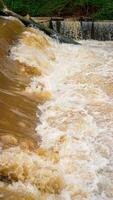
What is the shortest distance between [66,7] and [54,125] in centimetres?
1128

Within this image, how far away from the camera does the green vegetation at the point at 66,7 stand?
1573cm

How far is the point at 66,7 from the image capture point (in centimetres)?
1642

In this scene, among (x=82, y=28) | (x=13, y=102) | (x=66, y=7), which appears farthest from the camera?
(x=66, y=7)

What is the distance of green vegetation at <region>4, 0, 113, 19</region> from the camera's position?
1573cm

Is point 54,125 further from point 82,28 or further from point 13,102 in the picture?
point 82,28

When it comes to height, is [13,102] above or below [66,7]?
below

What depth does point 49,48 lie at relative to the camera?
35.2 feet

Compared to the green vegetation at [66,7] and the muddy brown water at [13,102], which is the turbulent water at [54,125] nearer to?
the muddy brown water at [13,102]

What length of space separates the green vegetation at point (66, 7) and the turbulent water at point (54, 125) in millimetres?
6201

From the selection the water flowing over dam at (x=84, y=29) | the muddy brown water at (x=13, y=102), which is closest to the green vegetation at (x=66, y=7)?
the water flowing over dam at (x=84, y=29)

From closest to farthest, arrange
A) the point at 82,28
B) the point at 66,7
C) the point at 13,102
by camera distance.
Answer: the point at 13,102
the point at 82,28
the point at 66,7

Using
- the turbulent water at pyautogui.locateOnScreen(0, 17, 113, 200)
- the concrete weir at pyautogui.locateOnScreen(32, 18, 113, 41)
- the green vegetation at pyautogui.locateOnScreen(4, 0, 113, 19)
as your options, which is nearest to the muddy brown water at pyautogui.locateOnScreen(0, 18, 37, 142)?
the turbulent water at pyautogui.locateOnScreen(0, 17, 113, 200)

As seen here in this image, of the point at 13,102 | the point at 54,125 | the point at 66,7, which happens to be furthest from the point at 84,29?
the point at 54,125

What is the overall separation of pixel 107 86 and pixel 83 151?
9.10ft
